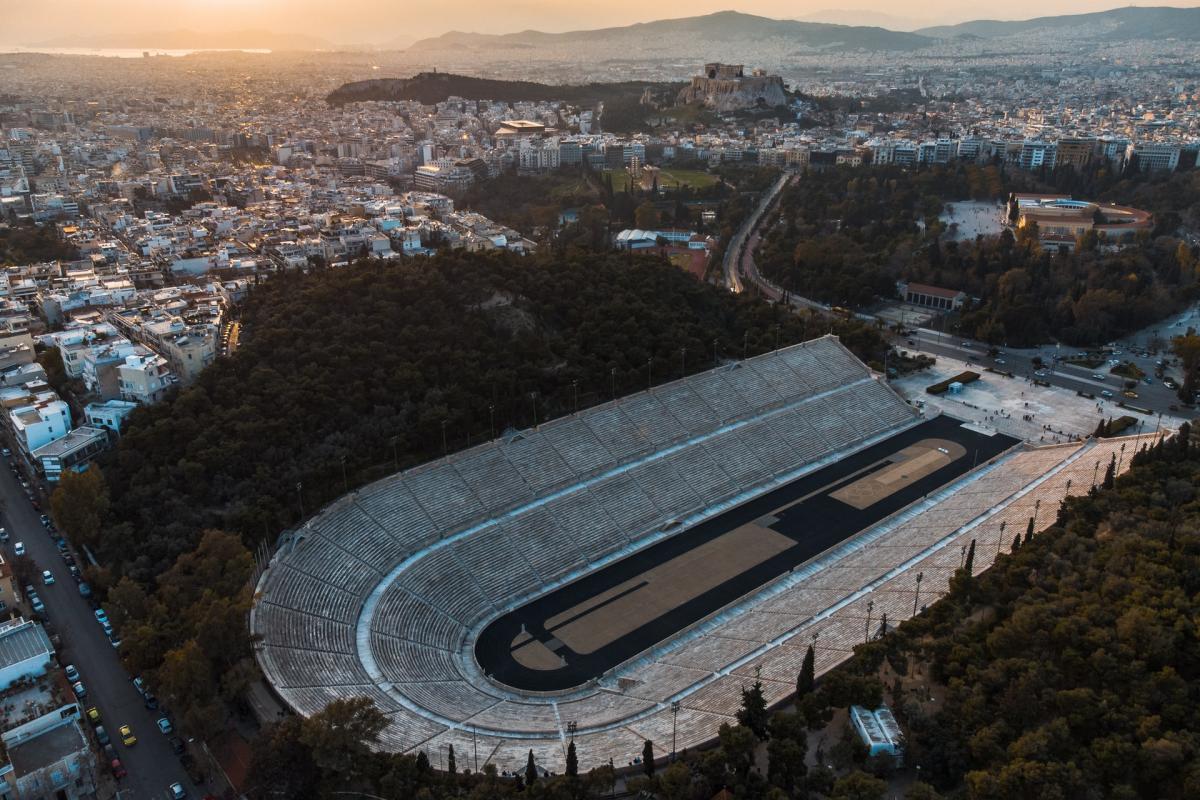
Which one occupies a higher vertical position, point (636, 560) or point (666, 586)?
point (636, 560)

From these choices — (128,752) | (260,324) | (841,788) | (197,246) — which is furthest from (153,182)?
(841,788)

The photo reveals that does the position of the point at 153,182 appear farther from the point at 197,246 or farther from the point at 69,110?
the point at 69,110

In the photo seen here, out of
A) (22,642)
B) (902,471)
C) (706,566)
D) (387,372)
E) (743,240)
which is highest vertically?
(743,240)

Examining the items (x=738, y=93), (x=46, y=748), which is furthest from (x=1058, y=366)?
(x=738, y=93)

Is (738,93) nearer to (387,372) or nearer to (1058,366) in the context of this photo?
(1058,366)

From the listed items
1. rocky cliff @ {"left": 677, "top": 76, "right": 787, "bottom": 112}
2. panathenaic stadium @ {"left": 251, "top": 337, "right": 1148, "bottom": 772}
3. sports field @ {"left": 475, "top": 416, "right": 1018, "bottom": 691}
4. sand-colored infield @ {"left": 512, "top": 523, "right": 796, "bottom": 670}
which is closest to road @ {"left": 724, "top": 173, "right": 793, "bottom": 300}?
panathenaic stadium @ {"left": 251, "top": 337, "right": 1148, "bottom": 772}

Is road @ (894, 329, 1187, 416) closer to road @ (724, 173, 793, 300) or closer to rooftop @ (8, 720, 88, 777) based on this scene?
road @ (724, 173, 793, 300)

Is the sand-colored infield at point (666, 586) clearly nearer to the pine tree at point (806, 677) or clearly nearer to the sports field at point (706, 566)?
the sports field at point (706, 566)
